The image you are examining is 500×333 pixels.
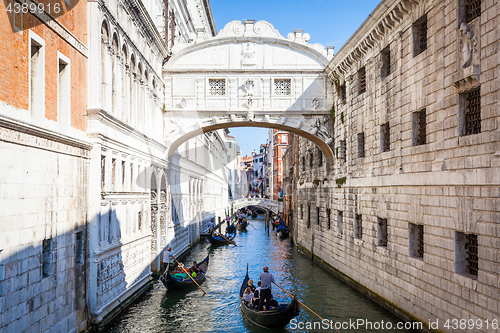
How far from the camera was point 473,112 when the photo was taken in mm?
8117

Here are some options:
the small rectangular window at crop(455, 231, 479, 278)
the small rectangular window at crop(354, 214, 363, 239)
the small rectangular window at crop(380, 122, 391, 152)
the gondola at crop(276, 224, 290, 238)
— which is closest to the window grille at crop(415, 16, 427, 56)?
the small rectangular window at crop(380, 122, 391, 152)

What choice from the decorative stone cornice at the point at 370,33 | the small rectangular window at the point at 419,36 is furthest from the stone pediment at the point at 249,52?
the small rectangular window at the point at 419,36

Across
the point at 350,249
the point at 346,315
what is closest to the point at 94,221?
the point at 346,315

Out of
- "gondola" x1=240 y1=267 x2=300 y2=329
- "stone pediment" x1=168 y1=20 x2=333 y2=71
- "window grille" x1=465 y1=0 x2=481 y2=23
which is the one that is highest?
"stone pediment" x1=168 y1=20 x2=333 y2=71

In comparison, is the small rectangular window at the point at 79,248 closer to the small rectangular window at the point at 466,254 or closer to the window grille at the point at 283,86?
the small rectangular window at the point at 466,254

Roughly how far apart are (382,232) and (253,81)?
852 cm

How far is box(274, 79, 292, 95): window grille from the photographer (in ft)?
59.4

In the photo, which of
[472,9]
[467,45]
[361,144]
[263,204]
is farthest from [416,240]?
[263,204]

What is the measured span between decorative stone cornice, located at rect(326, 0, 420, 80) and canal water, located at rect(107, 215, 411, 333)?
7.52m

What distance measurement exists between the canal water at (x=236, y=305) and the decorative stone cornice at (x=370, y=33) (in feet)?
24.7

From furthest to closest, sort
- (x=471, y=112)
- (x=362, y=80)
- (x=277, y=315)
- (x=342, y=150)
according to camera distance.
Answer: (x=342, y=150), (x=362, y=80), (x=277, y=315), (x=471, y=112)

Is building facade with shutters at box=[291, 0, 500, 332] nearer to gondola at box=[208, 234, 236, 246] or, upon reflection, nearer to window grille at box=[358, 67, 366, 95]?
window grille at box=[358, 67, 366, 95]

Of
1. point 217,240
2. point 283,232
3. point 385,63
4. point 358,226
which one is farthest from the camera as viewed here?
point 283,232

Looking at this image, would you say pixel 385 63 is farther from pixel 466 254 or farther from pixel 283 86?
pixel 466 254
